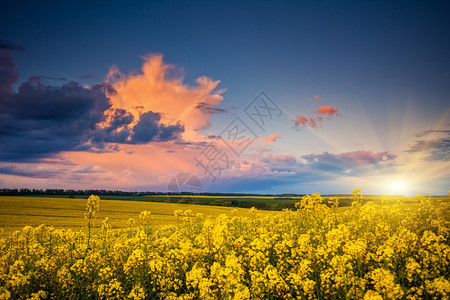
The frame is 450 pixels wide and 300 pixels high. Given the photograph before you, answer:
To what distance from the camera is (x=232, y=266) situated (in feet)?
15.6

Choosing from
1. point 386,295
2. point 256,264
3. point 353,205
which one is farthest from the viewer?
point 353,205

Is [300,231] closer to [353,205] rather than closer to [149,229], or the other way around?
[353,205]

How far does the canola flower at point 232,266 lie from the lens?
15.8 ft

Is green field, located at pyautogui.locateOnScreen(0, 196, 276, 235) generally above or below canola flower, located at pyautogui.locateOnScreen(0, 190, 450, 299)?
below

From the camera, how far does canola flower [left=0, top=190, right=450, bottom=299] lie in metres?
4.82

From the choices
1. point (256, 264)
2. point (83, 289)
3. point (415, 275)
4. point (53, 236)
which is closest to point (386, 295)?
point (415, 275)

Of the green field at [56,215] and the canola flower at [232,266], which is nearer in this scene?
the canola flower at [232,266]

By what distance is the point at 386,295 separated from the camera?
→ 407cm

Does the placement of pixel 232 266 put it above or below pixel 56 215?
above

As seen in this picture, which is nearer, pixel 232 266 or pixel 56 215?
pixel 232 266

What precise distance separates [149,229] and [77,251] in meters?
2.26

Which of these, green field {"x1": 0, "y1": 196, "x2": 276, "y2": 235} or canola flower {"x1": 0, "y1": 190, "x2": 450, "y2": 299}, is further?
green field {"x1": 0, "y1": 196, "x2": 276, "y2": 235}

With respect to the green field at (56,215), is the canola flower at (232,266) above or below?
above

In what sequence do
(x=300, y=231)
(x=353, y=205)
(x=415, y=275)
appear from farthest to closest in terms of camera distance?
(x=353, y=205)
(x=300, y=231)
(x=415, y=275)
